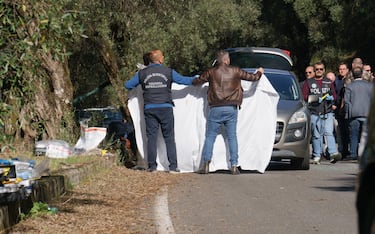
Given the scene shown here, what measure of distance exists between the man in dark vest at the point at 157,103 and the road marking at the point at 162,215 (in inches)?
127

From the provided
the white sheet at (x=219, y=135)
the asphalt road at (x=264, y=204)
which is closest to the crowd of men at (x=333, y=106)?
the white sheet at (x=219, y=135)

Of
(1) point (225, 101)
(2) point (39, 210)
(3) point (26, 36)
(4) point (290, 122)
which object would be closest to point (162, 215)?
(2) point (39, 210)

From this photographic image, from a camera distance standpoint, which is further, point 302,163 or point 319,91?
point 319,91

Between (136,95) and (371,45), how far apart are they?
2256cm

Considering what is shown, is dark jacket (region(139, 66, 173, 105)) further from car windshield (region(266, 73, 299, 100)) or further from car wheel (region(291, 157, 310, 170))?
car wheel (region(291, 157, 310, 170))

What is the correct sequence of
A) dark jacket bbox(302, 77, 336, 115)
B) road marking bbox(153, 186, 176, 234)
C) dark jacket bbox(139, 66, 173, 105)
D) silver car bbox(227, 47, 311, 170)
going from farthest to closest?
dark jacket bbox(302, 77, 336, 115) < silver car bbox(227, 47, 311, 170) < dark jacket bbox(139, 66, 173, 105) < road marking bbox(153, 186, 176, 234)

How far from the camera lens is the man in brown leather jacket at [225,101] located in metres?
15.2

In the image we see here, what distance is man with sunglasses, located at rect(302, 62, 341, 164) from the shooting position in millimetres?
18625

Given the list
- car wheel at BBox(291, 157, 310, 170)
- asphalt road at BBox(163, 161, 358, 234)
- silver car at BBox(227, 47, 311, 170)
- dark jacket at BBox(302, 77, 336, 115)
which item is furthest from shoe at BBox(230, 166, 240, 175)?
dark jacket at BBox(302, 77, 336, 115)

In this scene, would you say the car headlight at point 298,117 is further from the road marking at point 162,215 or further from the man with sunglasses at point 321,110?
the road marking at point 162,215

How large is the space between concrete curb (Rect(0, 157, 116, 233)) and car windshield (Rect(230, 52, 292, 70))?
494 cm

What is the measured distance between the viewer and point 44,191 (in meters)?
10.2

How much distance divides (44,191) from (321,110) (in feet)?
31.8

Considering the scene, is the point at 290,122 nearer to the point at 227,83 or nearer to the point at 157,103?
the point at 227,83
